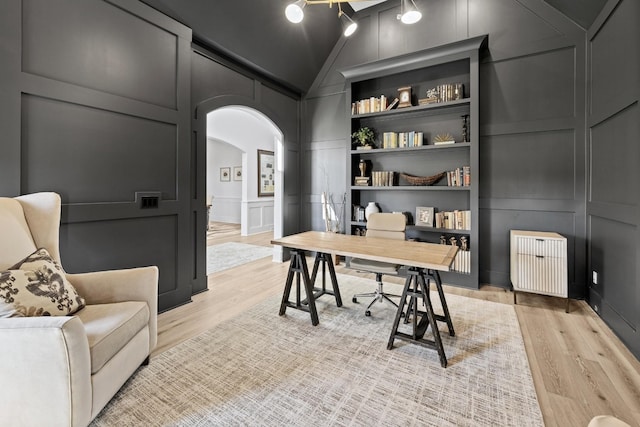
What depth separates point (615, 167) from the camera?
2416 mm

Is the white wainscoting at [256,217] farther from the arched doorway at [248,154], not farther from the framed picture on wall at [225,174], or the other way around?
the framed picture on wall at [225,174]

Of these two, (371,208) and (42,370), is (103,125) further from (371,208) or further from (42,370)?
(371,208)

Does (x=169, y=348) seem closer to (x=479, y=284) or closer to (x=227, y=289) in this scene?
(x=227, y=289)

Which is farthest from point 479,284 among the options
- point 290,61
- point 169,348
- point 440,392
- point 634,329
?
point 290,61

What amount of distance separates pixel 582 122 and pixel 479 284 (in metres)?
2.09

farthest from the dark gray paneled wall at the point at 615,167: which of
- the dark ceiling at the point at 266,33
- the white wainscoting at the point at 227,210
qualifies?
the white wainscoting at the point at 227,210

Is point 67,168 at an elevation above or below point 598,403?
above

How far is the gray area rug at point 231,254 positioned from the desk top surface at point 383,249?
6.95 ft

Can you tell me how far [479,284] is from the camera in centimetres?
353

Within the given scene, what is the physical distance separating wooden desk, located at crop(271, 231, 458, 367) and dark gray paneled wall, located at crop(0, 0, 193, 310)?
125 cm

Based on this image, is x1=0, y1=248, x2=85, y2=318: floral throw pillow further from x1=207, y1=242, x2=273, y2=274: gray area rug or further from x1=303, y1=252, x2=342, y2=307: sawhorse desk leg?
x1=207, y1=242, x2=273, y2=274: gray area rug

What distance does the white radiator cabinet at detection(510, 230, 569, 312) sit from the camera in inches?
110

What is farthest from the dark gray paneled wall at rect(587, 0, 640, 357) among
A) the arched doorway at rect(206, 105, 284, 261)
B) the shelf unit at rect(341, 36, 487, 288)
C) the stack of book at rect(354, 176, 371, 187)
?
the arched doorway at rect(206, 105, 284, 261)

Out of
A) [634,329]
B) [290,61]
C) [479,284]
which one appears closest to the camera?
[634,329]
